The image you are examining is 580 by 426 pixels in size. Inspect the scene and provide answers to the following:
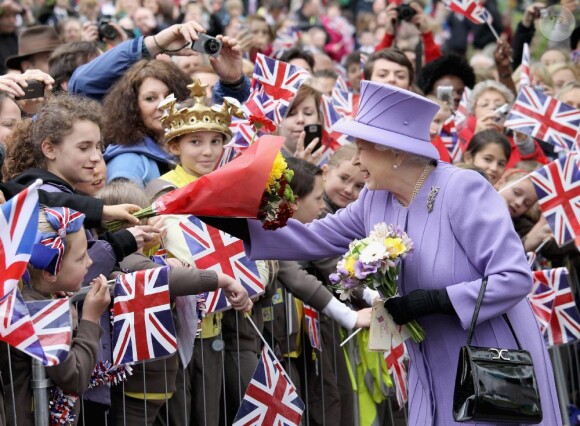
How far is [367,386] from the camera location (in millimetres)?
7289

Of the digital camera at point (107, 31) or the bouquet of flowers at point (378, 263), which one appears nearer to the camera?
the bouquet of flowers at point (378, 263)

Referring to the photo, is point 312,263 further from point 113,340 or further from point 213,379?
point 113,340

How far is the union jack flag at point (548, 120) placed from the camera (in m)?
9.05

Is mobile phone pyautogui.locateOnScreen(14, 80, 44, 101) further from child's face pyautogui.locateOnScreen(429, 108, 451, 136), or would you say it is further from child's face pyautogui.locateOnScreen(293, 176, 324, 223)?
child's face pyautogui.locateOnScreen(429, 108, 451, 136)

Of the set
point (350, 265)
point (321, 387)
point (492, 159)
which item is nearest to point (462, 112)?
point (492, 159)

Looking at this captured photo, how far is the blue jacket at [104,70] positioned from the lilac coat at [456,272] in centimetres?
223

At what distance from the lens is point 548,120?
29.8 feet

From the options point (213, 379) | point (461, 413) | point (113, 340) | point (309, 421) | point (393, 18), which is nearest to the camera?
point (461, 413)

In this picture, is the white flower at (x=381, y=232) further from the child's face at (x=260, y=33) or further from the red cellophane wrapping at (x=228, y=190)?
the child's face at (x=260, y=33)

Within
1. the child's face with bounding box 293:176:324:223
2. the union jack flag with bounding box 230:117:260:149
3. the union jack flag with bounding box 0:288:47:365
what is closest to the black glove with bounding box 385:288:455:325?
the union jack flag with bounding box 0:288:47:365

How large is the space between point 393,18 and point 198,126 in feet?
17.1

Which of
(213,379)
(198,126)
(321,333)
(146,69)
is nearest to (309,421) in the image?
(321,333)

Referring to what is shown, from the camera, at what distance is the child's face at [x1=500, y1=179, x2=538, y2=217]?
834cm

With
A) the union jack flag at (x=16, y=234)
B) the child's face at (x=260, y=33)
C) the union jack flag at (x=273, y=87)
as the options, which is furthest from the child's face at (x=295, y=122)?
the union jack flag at (x=16, y=234)
